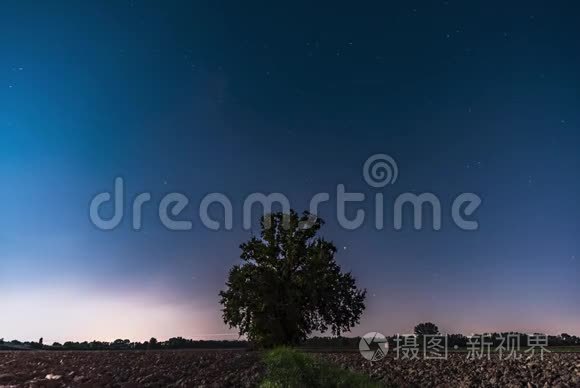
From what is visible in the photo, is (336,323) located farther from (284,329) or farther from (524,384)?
(524,384)

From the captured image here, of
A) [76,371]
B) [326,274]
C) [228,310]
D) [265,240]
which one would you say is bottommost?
[76,371]

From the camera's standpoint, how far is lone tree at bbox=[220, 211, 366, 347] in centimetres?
3222

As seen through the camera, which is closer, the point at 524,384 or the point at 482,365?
the point at 524,384

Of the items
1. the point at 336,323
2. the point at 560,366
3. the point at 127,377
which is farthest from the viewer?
the point at 336,323

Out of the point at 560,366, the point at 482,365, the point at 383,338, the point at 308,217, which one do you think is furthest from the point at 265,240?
the point at 560,366

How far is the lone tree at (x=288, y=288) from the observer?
3222 centimetres

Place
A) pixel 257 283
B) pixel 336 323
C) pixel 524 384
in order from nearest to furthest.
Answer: pixel 524 384, pixel 257 283, pixel 336 323

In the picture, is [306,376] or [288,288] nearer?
[306,376]

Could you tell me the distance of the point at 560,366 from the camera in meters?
13.6

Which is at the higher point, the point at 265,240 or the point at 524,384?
the point at 265,240

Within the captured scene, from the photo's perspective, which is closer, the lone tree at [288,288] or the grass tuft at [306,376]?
the grass tuft at [306,376]

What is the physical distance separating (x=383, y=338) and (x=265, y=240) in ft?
41.3

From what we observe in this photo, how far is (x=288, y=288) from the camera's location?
32500 mm

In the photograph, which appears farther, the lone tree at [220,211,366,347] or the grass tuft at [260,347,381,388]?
the lone tree at [220,211,366,347]
